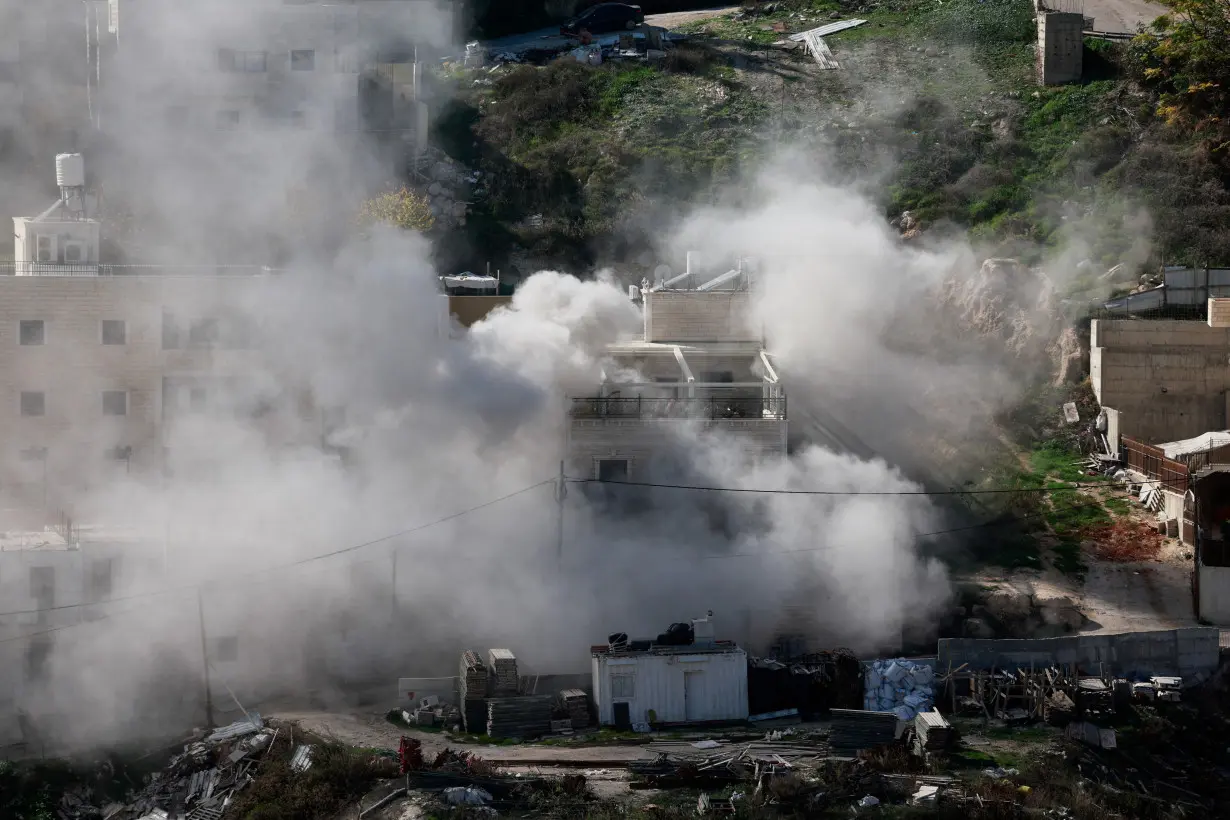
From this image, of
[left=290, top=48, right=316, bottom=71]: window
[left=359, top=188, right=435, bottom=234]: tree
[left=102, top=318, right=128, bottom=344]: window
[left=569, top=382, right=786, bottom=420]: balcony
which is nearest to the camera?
[left=569, top=382, right=786, bottom=420]: balcony

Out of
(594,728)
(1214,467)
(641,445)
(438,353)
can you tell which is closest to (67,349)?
(438,353)

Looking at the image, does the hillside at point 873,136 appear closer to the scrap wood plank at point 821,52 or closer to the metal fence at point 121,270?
the scrap wood plank at point 821,52

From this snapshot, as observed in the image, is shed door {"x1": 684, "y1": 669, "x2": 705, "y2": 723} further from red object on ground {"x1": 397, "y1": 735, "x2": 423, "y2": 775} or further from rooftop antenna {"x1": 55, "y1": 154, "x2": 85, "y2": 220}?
rooftop antenna {"x1": 55, "y1": 154, "x2": 85, "y2": 220}

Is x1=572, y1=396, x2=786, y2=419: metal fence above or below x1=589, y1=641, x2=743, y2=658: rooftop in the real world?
above

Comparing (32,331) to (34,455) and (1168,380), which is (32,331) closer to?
(34,455)

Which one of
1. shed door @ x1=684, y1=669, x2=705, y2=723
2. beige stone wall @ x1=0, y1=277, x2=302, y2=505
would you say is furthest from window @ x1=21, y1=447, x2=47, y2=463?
shed door @ x1=684, y1=669, x2=705, y2=723
